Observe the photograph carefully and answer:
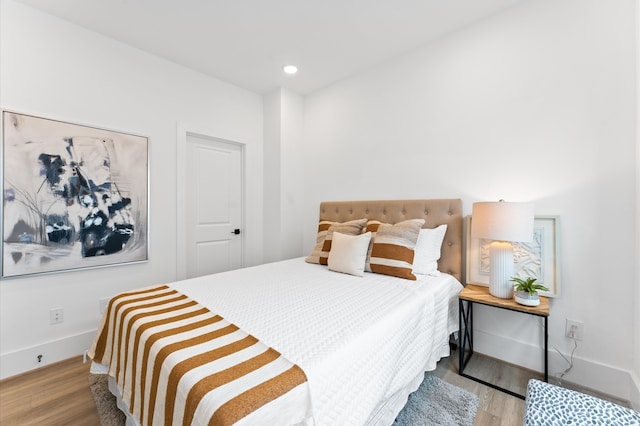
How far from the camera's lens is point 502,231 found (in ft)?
5.85

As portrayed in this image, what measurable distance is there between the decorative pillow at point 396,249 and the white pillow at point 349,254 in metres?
0.09

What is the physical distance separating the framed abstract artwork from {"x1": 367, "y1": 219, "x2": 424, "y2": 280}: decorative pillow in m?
2.15

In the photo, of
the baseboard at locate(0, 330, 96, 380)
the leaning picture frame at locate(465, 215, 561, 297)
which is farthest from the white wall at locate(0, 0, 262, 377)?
the leaning picture frame at locate(465, 215, 561, 297)

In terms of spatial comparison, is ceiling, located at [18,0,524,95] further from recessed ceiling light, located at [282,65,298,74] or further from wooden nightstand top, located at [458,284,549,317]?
wooden nightstand top, located at [458,284,549,317]

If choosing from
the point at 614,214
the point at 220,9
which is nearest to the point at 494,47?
the point at 614,214

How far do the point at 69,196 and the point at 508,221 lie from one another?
3239mm

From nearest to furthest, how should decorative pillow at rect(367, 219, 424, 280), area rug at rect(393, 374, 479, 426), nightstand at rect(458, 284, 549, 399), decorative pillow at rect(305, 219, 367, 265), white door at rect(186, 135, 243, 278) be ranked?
area rug at rect(393, 374, 479, 426) → nightstand at rect(458, 284, 549, 399) → decorative pillow at rect(367, 219, 424, 280) → decorative pillow at rect(305, 219, 367, 265) → white door at rect(186, 135, 243, 278)

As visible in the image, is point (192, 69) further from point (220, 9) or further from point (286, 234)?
point (286, 234)

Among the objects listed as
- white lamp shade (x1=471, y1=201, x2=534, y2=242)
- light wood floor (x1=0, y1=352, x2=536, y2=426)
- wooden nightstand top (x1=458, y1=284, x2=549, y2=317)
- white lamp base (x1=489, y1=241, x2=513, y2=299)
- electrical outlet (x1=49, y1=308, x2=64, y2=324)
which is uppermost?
white lamp shade (x1=471, y1=201, x2=534, y2=242)

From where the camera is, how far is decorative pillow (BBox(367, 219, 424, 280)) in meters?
2.09

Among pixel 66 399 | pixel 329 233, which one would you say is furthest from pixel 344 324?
pixel 66 399

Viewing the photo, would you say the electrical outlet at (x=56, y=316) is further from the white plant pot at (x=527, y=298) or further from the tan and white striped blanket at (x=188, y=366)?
the white plant pot at (x=527, y=298)

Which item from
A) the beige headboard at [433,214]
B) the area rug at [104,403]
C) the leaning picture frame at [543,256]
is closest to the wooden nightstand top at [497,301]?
the leaning picture frame at [543,256]

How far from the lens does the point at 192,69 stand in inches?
116
